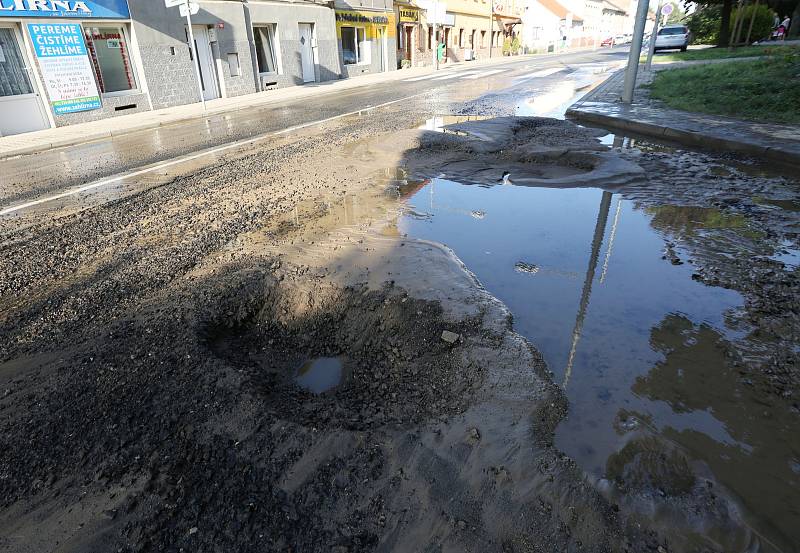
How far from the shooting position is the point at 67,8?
13.4 m

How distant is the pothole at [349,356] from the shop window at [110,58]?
602 inches

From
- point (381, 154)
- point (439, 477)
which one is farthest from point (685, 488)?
point (381, 154)

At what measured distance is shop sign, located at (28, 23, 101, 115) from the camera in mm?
13117

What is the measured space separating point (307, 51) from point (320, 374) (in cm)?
2423

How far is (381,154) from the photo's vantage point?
8320 mm

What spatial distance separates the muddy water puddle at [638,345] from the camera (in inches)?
86.7

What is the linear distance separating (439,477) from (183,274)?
3010mm

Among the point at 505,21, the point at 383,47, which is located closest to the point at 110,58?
the point at 383,47

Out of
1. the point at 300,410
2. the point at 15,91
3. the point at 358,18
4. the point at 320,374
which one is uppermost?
the point at 358,18

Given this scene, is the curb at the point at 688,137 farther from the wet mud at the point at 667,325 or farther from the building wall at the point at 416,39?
the building wall at the point at 416,39

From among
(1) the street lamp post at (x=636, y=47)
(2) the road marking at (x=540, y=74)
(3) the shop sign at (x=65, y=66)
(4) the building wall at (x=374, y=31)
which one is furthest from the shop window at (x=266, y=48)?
(1) the street lamp post at (x=636, y=47)

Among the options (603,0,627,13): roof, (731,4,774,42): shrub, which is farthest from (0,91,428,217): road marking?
(603,0,627,13): roof

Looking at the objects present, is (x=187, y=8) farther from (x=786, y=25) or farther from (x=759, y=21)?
(x=786, y=25)

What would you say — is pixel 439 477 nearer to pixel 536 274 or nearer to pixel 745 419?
pixel 745 419
